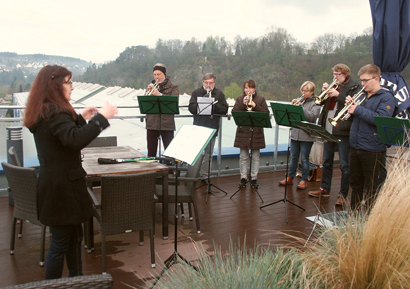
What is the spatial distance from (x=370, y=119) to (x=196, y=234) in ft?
7.26

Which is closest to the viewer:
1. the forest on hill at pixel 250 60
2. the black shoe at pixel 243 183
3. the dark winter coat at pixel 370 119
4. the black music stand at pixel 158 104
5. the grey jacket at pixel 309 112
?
the dark winter coat at pixel 370 119

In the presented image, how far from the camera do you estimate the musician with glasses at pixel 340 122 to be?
4348mm

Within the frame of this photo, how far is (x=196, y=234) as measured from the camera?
3.65 m

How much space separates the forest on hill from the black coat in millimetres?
5528

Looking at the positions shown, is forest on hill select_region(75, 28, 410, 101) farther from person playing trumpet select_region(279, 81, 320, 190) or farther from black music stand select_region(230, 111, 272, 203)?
black music stand select_region(230, 111, 272, 203)

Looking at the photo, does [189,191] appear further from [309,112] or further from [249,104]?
[309,112]

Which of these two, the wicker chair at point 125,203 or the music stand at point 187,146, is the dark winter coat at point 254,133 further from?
the wicker chair at point 125,203

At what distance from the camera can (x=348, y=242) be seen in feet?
6.16

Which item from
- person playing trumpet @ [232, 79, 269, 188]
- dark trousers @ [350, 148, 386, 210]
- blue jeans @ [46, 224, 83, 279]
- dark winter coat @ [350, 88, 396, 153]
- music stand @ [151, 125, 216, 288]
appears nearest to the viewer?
blue jeans @ [46, 224, 83, 279]

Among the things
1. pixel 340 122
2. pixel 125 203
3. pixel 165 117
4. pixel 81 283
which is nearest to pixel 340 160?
pixel 340 122

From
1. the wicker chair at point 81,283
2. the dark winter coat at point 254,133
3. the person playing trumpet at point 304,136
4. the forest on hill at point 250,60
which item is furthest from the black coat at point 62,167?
the forest on hill at point 250,60

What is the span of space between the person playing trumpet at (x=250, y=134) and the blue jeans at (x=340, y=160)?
0.97 m

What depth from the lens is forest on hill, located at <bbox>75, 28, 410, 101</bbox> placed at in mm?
8836

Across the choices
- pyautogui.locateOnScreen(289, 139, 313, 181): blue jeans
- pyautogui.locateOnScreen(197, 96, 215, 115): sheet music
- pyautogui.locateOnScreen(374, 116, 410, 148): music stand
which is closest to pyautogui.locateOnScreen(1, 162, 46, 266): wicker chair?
pyautogui.locateOnScreen(197, 96, 215, 115): sheet music
